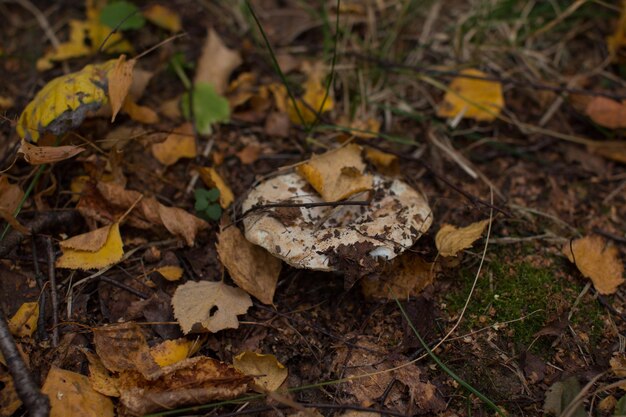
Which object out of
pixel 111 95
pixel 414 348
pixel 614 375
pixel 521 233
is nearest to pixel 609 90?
pixel 521 233

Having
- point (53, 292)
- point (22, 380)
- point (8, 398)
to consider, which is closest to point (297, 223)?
point (53, 292)

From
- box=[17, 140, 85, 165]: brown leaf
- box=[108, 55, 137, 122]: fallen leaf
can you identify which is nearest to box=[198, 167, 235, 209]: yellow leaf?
box=[108, 55, 137, 122]: fallen leaf

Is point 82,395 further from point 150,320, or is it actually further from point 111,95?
point 111,95

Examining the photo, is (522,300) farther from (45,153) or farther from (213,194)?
(45,153)

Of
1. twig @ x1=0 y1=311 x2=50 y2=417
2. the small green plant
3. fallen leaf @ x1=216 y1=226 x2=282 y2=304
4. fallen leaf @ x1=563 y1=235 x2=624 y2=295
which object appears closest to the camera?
twig @ x1=0 y1=311 x2=50 y2=417

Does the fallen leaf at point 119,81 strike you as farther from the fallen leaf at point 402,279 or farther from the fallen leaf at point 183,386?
the fallen leaf at point 402,279

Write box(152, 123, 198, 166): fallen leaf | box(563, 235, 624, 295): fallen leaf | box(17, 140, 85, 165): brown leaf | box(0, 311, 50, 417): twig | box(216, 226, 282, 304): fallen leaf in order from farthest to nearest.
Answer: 1. box(152, 123, 198, 166): fallen leaf
2. box(563, 235, 624, 295): fallen leaf
3. box(216, 226, 282, 304): fallen leaf
4. box(17, 140, 85, 165): brown leaf
5. box(0, 311, 50, 417): twig

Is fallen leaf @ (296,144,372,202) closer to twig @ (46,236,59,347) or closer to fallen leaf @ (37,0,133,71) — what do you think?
twig @ (46,236,59,347)
